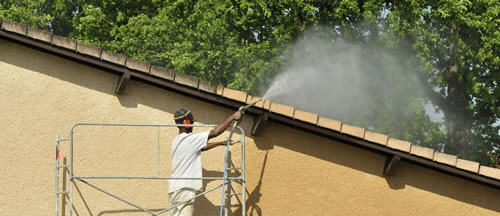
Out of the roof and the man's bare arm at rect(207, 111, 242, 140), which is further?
the roof

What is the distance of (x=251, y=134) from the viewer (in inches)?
375

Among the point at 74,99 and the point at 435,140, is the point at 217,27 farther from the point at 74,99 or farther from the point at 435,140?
the point at 74,99

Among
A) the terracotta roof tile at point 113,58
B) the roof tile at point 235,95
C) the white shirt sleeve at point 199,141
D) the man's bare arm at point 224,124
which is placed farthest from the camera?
the roof tile at point 235,95

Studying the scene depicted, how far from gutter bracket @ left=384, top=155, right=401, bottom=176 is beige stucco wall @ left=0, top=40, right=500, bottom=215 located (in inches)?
4.7

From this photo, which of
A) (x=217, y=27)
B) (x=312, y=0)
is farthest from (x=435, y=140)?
(x=217, y=27)

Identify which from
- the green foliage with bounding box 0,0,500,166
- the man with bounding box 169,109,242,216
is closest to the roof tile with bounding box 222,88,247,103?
the man with bounding box 169,109,242,216

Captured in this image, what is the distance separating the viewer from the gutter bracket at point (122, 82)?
896 cm

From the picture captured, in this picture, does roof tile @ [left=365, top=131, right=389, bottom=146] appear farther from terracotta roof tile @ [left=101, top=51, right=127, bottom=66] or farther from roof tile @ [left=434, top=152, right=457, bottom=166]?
terracotta roof tile @ [left=101, top=51, right=127, bottom=66]

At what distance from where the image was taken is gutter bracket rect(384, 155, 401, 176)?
932 centimetres

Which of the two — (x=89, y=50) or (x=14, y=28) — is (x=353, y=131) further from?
(x=14, y=28)

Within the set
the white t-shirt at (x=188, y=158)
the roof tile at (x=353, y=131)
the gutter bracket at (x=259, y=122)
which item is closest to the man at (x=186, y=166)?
the white t-shirt at (x=188, y=158)

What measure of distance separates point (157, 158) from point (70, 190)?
1335mm

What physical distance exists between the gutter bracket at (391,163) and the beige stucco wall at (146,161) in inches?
4.7

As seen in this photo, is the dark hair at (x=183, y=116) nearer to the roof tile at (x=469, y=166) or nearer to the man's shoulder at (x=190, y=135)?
Result: the man's shoulder at (x=190, y=135)
